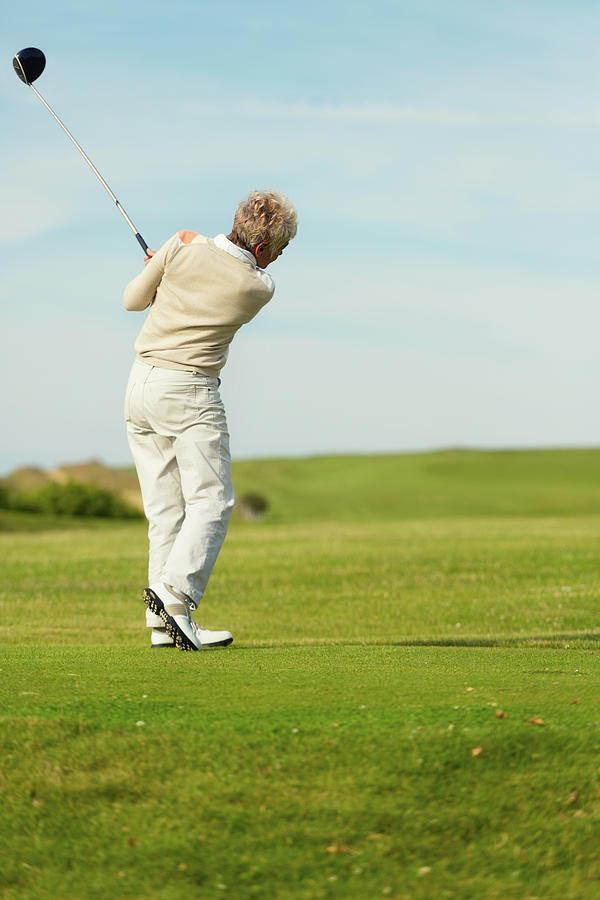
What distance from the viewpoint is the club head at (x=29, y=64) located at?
9805mm

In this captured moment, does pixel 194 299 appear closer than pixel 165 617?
No

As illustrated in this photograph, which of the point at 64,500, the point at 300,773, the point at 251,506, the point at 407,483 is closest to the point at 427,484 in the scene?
the point at 407,483

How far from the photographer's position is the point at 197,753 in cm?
521

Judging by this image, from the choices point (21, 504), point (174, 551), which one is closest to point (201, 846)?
point (174, 551)

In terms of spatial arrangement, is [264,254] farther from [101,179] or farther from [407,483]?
[407,483]

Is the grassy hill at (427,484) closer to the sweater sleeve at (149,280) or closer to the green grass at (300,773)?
the sweater sleeve at (149,280)

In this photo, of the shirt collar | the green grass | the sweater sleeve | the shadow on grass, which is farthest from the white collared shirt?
the shadow on grass

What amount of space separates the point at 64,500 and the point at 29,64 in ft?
146

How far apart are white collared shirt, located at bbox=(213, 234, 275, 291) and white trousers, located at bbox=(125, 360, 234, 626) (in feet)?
2.70

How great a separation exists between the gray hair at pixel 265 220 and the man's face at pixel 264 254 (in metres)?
0.03

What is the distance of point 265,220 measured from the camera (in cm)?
761

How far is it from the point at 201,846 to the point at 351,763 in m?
0.85

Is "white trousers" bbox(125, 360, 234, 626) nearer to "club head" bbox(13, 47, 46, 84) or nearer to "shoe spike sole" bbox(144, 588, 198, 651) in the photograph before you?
"shoe spike sole" bbox(144, 588, 198, 651)

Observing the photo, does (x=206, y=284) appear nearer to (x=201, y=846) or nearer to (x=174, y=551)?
(x=174, y=551)
